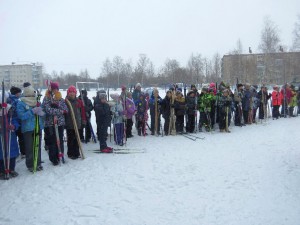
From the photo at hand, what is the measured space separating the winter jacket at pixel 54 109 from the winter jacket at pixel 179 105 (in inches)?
198

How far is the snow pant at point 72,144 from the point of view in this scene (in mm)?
7414

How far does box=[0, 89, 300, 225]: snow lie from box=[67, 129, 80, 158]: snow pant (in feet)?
1.17

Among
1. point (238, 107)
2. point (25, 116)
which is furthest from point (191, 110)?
point (25, 116)

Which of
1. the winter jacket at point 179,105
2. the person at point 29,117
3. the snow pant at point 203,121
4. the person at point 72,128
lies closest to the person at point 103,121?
the person at point 72,128

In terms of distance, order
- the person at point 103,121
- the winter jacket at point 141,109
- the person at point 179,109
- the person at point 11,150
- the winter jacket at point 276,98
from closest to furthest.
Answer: the person at point 11,150
the person at point 103,121
the winter jacket at point 141,109
the person at point 179,109
the winter jacket at point 276,98

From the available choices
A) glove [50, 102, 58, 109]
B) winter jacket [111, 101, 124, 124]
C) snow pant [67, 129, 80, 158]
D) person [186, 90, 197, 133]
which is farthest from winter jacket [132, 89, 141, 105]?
glove [50, 102, 58, 109]

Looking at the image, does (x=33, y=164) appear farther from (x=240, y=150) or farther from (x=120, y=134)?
(x=240, y=150)

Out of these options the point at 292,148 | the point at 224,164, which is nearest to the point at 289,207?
the point at 224,164

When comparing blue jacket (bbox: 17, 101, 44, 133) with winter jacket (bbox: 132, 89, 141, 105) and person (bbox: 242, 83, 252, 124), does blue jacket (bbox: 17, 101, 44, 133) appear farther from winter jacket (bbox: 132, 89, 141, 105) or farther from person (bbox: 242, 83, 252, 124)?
person (bbox: 242, 83, 252, 124)

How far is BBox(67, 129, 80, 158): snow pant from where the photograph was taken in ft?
24.3

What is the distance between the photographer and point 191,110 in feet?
36.7

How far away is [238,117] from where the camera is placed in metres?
12.9

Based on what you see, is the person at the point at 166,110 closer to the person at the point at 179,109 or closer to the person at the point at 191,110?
the person at the point at 179,109

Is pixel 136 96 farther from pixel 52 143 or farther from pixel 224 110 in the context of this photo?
pixel 52 143
